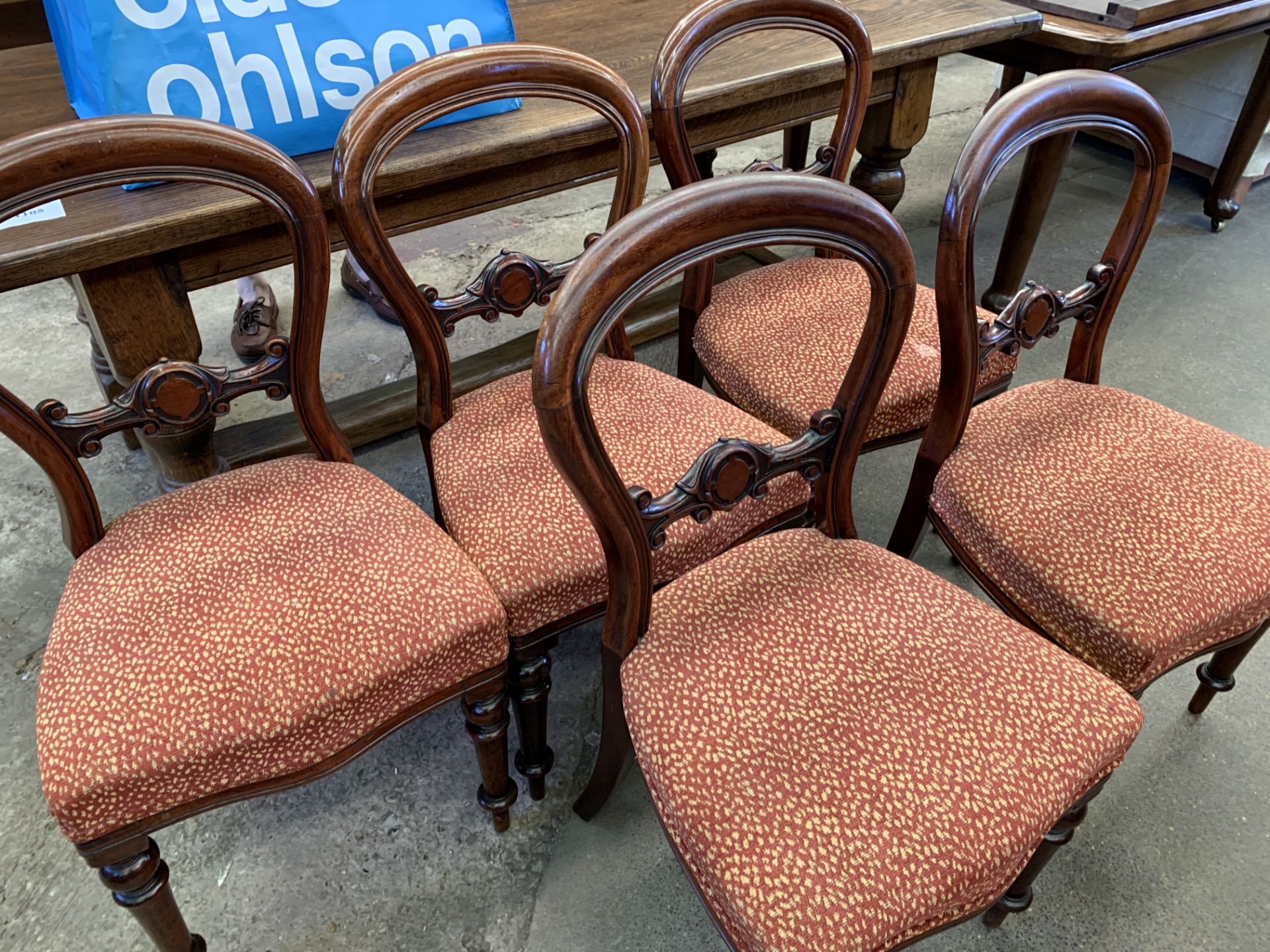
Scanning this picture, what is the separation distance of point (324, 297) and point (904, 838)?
85 cm

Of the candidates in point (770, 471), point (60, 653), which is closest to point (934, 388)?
point (770, 471)

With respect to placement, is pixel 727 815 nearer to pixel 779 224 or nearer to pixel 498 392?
pixel 779 224

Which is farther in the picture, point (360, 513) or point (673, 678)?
point (360, 513)

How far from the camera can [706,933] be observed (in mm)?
1066

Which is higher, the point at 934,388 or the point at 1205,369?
the point at 934,388

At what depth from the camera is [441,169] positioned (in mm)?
1119

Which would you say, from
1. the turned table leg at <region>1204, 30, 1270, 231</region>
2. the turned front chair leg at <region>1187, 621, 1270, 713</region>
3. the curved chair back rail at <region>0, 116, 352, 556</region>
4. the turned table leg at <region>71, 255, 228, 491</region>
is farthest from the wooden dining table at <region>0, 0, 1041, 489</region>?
the turned table leg at <region>1204, 30, 1270, 231</region>

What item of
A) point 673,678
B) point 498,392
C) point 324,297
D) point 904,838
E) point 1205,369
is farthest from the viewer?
point 1205,369

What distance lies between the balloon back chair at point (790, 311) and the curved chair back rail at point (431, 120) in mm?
123

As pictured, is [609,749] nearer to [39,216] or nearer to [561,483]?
[561,483]

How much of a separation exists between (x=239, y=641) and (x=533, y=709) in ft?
1.29

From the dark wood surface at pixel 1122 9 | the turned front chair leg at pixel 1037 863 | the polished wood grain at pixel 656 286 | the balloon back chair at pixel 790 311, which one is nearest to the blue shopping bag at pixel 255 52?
the balloon back chair at pixel 790 311

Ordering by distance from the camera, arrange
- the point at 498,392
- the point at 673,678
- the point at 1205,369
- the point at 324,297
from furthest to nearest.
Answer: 1. the point at 1205,369
2. the point at 498,392
3. the point at 324,297
4. the point at 673,678

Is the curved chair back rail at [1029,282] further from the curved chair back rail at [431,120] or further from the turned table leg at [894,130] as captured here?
the turned table leg at [894,130]
